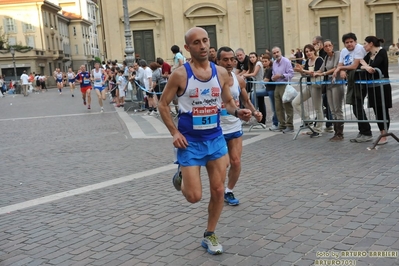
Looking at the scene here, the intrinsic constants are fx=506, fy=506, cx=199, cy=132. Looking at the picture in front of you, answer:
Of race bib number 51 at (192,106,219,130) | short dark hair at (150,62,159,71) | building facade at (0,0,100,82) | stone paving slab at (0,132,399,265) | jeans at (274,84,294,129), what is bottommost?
stone paving slab at (0,132,399,265)

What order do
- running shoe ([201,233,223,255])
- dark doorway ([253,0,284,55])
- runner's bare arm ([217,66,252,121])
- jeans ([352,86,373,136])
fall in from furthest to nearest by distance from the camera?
1. dark doorway ([253,0,284,55])
2. jeans ([352,86,373,136])
3. runner's bare arm ([217,66,252,121])
4. running shoe ([201,233,223,255])

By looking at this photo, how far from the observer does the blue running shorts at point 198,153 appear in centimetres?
434

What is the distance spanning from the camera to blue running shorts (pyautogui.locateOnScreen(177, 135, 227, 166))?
4340mm

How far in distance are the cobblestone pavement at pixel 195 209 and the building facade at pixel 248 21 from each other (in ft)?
103

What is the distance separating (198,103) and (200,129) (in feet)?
0.74

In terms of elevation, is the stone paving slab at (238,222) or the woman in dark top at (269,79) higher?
the woman in dark top at (269,79)

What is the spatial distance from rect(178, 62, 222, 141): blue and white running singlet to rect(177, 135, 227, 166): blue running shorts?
0.05 meters

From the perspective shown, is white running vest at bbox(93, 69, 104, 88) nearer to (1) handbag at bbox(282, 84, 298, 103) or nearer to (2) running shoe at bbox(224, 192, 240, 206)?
(1) handbag at bbox(282, 84, 298, 103)

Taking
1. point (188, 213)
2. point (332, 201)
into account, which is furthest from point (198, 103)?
point (332, 201)

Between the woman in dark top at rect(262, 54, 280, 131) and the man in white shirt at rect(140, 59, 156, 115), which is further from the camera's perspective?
the man in white shirt at rect(140, 59, 156, 115)

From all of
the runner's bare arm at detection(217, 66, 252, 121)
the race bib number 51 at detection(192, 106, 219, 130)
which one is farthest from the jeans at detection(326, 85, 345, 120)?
the race bib number 51 at detection(192, 106, 219, 130)

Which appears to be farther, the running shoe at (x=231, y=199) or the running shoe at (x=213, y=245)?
the running shoe at (x=231, y=199)

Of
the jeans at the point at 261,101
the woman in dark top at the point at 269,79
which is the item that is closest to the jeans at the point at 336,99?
the woman in dark top at the point at 269,79

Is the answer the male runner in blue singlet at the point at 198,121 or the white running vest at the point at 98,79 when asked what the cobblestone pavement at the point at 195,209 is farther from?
the white running vest at the point at 98,79
